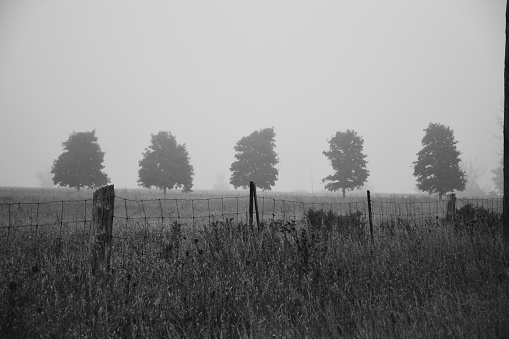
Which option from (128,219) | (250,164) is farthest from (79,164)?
(128,219)

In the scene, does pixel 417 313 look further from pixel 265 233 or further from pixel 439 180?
pixel 439 180

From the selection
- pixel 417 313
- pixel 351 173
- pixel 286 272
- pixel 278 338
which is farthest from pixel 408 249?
pixel 351 173

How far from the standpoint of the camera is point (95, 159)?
127 feet

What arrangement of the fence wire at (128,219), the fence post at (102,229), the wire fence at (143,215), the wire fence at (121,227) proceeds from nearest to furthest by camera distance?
the fence post at (102,229)
the wire fence at (121,227)
the fence wire at (128,219)
the wire fence at (143,215)

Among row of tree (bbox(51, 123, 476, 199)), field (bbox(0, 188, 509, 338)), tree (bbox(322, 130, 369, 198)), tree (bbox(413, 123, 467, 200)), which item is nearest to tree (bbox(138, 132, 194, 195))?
row of tree (bbox(51, 123, 476, 199))

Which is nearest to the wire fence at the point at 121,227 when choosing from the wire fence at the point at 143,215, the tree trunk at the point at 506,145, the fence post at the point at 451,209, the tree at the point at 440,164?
Result: the wire fence at the point at 143,215

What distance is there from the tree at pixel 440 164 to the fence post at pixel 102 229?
39.2m

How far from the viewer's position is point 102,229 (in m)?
4.30

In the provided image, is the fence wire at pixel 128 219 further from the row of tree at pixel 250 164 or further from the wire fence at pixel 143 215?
the row of tree at pixel 250 164

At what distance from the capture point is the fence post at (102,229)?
13.5 ft

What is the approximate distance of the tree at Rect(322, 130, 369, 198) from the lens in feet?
131

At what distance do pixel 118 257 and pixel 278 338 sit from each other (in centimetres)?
330

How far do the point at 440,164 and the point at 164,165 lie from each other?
1355 inches

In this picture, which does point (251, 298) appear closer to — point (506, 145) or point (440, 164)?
point (506, 145)
